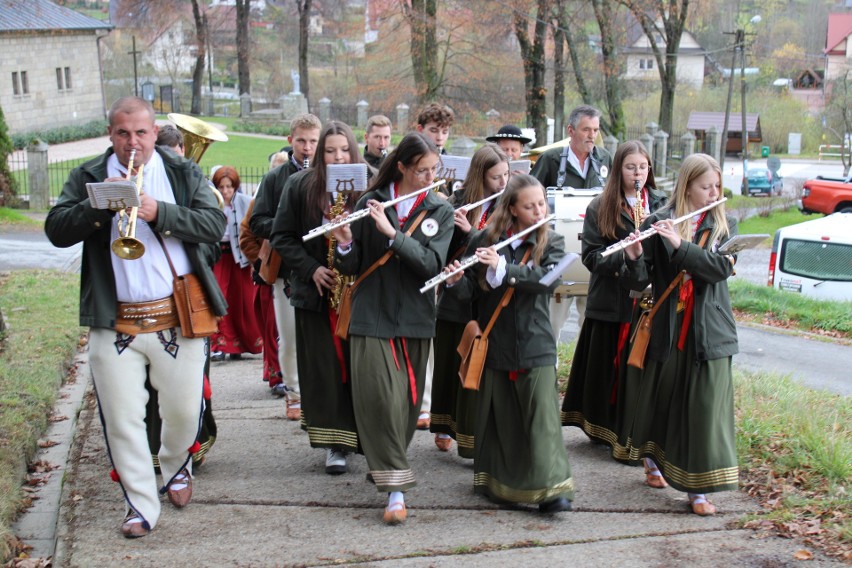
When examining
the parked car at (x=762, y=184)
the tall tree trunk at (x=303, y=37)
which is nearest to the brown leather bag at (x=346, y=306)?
the parked car at (x=762, y=184)

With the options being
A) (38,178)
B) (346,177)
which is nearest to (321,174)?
(346,177)

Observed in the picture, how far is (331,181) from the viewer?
5246 millimetres

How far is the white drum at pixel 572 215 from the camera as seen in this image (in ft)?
24.1

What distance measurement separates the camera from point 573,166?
728cm

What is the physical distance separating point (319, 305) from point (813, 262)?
1568 cm

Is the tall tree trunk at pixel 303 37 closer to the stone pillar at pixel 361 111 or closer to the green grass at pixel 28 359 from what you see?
the stone pillar at pixel 361 111

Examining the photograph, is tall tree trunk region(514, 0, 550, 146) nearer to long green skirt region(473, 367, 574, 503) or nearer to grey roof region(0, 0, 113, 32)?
grey roof region(0, 0, 113, 32)

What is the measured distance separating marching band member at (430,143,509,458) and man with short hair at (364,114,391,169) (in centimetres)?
99

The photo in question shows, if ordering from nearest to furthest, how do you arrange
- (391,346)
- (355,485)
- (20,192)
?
(391,346), (355,485), (20,192)

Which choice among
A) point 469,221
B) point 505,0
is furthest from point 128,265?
point 505,0

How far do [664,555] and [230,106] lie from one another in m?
Result: 54.4

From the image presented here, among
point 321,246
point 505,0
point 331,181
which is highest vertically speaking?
point 505,0

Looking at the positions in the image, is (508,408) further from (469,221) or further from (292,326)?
(292,326)

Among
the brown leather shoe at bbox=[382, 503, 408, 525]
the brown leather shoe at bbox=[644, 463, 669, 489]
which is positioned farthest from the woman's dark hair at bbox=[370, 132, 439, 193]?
the brown leather shoe at bbox=[644, 463, 669, 489]
